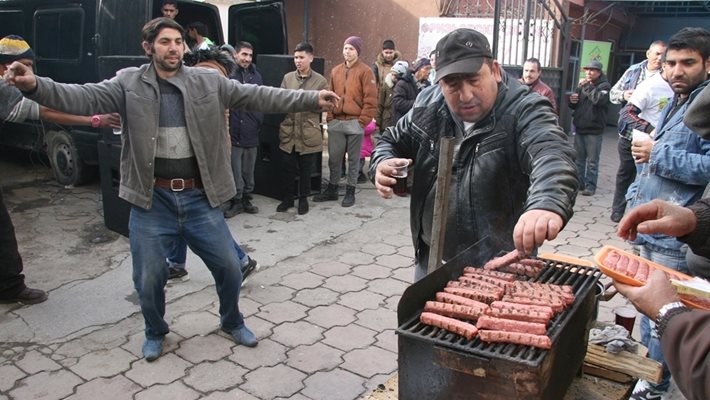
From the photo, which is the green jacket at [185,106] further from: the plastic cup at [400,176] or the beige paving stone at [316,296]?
the plastic cup at [400,176]

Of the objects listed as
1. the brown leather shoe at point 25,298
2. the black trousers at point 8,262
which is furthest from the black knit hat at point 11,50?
the brown leather shoe at point 25,298

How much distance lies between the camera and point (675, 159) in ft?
11.9

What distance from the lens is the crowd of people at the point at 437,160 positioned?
2.52m

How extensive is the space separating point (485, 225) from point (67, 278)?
14.5 feet

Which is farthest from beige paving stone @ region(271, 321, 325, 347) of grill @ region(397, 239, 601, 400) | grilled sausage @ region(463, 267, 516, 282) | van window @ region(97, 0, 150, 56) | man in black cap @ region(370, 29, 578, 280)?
van window @ region(97, 0, 150, 56)

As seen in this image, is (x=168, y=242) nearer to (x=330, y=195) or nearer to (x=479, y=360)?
(x=479, y=360)

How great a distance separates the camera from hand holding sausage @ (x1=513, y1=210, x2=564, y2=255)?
7.30ft

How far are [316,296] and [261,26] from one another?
5464 mm

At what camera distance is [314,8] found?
554 inches

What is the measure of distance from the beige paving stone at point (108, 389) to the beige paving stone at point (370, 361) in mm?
1439

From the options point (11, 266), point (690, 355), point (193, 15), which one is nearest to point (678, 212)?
point (690, 355)

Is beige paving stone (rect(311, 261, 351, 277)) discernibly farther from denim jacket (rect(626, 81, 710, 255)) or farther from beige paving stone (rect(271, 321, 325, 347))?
denim jacket (rect(626, 81, 710, 255))

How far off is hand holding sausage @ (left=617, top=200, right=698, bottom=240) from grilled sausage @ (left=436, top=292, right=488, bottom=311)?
2.37ft

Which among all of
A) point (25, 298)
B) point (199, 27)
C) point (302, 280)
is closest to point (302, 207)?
point (302, 280)
